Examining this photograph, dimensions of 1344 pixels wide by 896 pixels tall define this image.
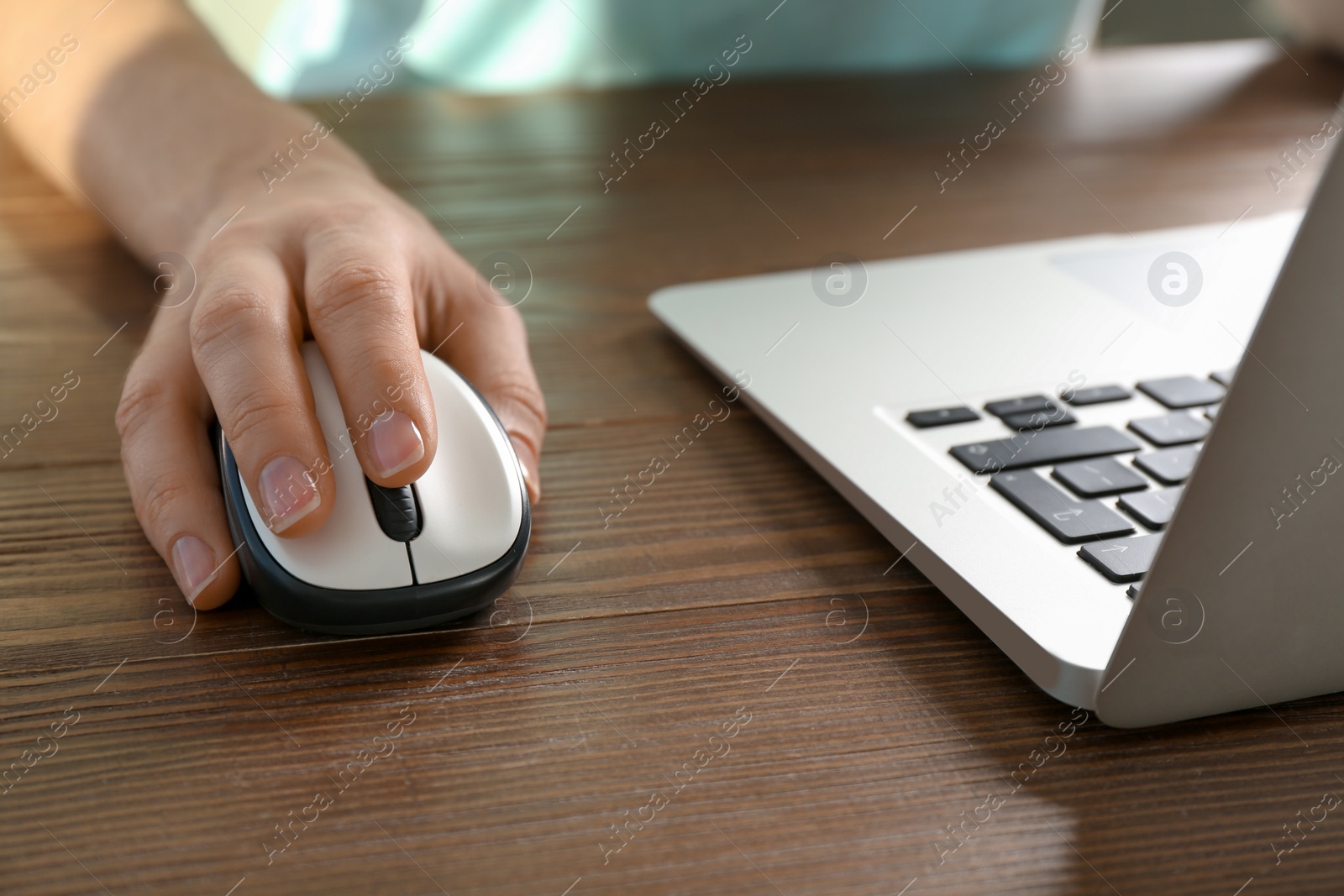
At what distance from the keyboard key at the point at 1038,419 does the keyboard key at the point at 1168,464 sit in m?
0.04

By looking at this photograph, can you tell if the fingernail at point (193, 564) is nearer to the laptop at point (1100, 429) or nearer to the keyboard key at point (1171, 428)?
the laptop at point (1100, 429)

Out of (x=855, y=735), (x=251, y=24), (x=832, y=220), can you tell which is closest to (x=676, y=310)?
(x=832, y=220)

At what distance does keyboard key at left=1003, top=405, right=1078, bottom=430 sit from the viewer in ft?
1.60

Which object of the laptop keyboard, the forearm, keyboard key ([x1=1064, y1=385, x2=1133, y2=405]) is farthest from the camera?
the forearm

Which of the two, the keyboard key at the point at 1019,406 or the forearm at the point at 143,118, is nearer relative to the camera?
the keyboard key at the point at 1019,406

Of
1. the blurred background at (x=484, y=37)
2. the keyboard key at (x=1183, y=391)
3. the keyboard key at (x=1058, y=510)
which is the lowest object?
the blurred background at (x=484, y=37)

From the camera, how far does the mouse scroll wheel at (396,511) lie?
0.39 metres

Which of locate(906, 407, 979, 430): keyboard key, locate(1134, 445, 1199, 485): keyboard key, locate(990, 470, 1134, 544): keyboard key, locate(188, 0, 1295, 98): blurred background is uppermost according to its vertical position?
locate(1134, 445, 1199, 485): keyboard key

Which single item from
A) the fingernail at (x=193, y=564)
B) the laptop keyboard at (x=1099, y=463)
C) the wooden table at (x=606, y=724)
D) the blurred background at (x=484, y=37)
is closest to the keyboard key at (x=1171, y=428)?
the laptop keyboard at (x=1099, y=463)

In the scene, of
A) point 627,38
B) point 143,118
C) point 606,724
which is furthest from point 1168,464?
point 627,38

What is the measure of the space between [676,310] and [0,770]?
418 millimetres

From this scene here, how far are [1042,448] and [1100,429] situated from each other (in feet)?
0.13

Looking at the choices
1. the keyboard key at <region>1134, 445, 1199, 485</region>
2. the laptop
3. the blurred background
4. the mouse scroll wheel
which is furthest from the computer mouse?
the blurred background

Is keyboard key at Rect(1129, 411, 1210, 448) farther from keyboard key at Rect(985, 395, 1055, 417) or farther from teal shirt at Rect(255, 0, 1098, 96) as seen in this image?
teal shirt at Rect(255, 0, 1098, 96)
